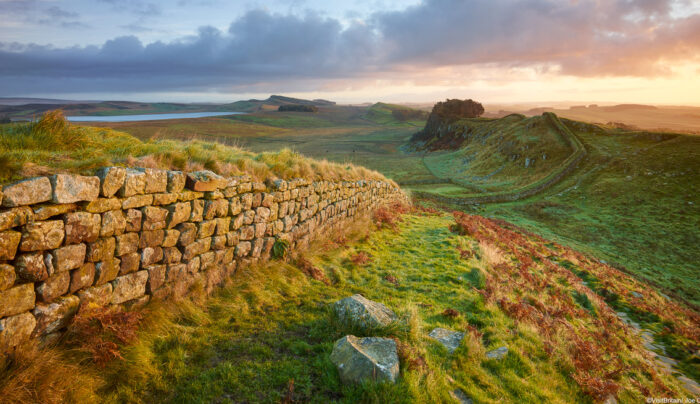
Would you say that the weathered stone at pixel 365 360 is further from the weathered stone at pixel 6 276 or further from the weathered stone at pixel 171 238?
the weathered stone at pixel 6 276

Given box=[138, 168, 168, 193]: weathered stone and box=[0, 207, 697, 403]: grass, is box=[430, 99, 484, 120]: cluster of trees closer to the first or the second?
box=[0, 207, 697, 403]: grass

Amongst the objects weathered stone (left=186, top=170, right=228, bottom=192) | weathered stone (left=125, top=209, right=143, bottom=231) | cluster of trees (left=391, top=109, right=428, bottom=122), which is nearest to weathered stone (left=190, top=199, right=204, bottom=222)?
weathered stone (left=186, top=170, right=228, bottom=192)

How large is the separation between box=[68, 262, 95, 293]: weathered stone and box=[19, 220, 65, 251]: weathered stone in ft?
1.49

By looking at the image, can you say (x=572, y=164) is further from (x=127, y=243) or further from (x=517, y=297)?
(x=127, y=243)

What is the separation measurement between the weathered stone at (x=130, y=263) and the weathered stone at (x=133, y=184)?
936 mm

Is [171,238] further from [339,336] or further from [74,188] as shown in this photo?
Result: [339,336]

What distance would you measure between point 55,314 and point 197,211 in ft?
8.20

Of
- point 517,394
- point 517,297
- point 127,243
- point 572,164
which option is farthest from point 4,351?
point 572,164

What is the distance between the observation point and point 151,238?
5191mm

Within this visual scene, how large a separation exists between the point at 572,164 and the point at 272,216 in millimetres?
42648

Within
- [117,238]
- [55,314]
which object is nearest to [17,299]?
[55,314]

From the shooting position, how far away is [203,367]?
4391 millimetres

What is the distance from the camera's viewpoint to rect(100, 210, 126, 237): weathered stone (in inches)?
177

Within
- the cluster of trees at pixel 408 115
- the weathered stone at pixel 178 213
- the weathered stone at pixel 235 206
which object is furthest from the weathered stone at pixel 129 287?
the cluster of trees at pixel 408 115
